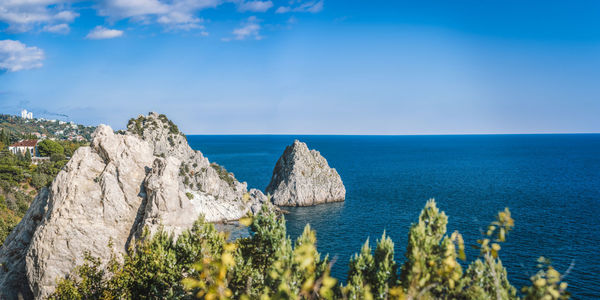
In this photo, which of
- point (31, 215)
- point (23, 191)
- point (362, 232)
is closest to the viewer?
point (31, 215)

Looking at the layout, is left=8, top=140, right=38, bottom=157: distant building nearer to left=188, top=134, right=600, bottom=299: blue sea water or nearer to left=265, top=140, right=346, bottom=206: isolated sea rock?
left=188, top=134, right=600, bottom=299: blue sea water

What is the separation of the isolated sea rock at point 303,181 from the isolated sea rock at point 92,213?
49.4 metres

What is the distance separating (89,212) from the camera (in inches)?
984

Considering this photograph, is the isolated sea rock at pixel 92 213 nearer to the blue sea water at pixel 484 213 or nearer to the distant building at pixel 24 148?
the blue sea water at pixel 484 213

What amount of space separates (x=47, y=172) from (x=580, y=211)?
4424 inches

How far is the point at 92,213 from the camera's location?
2503 centimetres

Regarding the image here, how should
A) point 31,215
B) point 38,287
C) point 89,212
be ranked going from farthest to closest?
point 31,215, point 89,212, point 38,287

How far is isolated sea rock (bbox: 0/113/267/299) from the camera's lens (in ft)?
77.9

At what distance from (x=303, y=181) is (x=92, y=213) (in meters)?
56.5

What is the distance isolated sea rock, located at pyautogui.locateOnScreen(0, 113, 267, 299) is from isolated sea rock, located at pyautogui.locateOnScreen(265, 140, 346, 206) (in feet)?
162

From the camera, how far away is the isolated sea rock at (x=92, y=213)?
23.7 meters

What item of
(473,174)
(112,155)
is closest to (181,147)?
(112,155)

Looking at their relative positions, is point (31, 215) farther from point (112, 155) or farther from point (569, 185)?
point (569, 185)

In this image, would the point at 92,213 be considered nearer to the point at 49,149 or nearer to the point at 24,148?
the point at 49,149
